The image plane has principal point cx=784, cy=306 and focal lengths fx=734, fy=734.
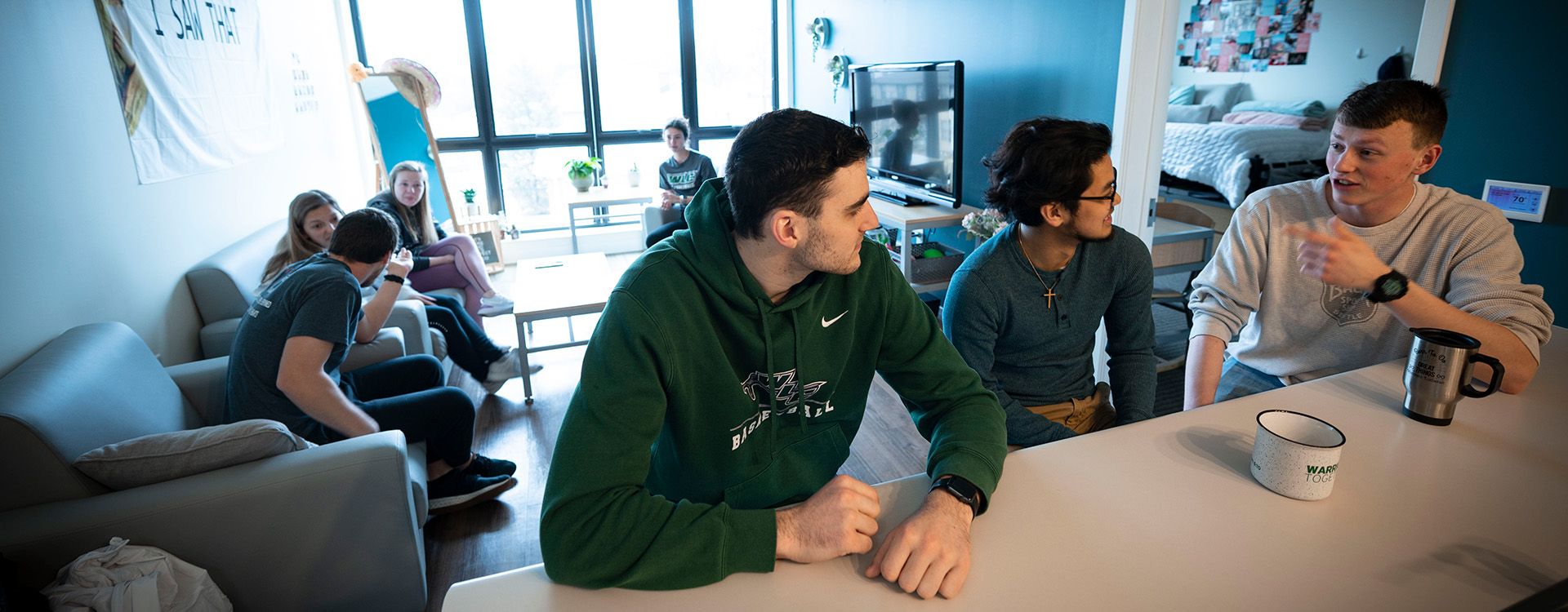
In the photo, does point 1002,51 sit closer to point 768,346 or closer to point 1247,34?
point 768,346

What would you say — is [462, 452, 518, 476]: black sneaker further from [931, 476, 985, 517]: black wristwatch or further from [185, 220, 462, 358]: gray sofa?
[931, 476, 985, 517]: black wristwatch

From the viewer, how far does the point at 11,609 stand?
1181mm

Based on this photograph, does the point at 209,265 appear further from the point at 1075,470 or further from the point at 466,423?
the point at 1075,470

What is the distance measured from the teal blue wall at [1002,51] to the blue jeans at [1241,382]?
3.47 ft

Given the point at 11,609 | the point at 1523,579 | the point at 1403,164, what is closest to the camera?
the point at 1523,579

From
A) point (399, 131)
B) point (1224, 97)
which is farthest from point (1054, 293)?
point (1224, 97)

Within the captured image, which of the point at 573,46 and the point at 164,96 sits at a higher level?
the point at 573,46

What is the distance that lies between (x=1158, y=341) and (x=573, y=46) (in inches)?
184

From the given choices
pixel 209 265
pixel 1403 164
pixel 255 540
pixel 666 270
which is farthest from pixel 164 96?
pixel 1403 164

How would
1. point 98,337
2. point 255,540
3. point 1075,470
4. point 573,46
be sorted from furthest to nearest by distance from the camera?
point 573,46, point 98,337, point 255,540, point 1075,470

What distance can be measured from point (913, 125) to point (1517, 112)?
8.06 ft

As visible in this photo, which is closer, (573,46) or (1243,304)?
(1243,304)

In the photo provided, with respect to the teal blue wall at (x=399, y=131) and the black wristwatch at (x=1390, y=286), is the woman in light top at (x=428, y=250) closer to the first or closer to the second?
the teal blue wall at (x=399, y=131)

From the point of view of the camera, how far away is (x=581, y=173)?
5.58m
